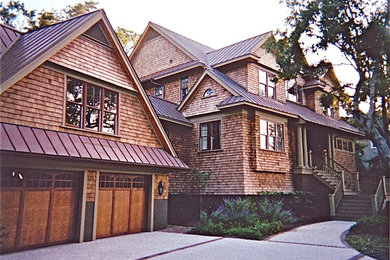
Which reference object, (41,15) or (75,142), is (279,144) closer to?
(75,142)

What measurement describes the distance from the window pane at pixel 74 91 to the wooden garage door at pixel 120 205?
111 inches

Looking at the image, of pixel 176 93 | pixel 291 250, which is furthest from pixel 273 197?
pixel 176 93

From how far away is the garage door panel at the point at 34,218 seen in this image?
926cm

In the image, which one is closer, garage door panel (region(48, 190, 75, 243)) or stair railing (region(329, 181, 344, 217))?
garage door panel (region(48, 190, 75, 243))

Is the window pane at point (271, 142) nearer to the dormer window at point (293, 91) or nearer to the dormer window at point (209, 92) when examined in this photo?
the dormer window at point (209, 92)

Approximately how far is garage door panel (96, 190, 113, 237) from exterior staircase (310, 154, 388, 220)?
457 inches

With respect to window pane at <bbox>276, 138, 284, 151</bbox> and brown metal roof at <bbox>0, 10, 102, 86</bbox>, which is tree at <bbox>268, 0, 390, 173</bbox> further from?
brown metal roof at <bbox>0, 10, 102, 86</bbox>

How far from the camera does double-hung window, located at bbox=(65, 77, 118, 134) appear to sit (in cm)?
1115

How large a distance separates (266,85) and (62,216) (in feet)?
43.6

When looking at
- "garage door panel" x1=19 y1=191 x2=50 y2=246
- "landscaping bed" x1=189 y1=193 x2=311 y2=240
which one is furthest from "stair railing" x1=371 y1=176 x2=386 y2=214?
"garage door panel" x1=19 y1=191 x2=50 y2=246

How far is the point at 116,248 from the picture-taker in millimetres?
9438

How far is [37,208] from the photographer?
9633 mm

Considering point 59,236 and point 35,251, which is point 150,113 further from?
point 35,251

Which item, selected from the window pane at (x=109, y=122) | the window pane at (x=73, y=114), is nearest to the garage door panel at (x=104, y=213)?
the window pane at (x=109, y=122)
